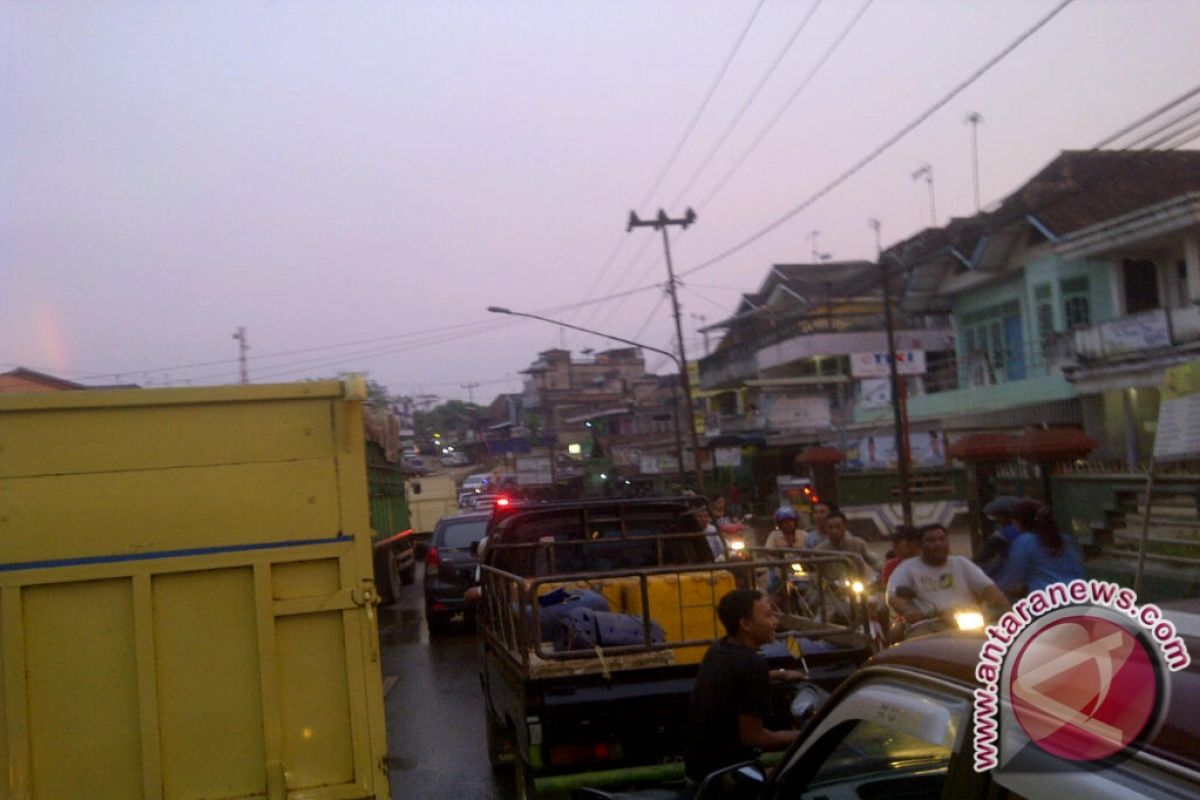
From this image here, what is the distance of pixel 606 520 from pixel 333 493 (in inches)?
151

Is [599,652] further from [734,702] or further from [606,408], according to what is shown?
[606,408]

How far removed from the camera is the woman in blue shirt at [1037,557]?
782 cm

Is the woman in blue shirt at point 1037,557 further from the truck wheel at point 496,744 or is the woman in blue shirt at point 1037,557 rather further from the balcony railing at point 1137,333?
the balcony railing at point 1137,333

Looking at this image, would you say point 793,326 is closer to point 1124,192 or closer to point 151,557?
point 1124,192

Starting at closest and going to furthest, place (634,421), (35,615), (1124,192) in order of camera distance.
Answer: (35,615) → (1124,192) → (634,421)

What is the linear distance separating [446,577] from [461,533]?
4.50ft

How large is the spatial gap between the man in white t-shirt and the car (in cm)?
425

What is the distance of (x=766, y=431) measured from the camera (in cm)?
3716

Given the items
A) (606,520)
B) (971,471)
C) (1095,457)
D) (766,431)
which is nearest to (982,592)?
(606,520)

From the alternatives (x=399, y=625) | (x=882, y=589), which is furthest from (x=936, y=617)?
(x=399, y=625)

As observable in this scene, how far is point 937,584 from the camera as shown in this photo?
7.39 meters

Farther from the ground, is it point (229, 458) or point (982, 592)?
point (229, 458)

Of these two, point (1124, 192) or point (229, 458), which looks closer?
point (229, 458)

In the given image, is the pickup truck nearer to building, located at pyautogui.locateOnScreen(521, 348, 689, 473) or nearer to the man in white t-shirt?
the man in white t-shirt
